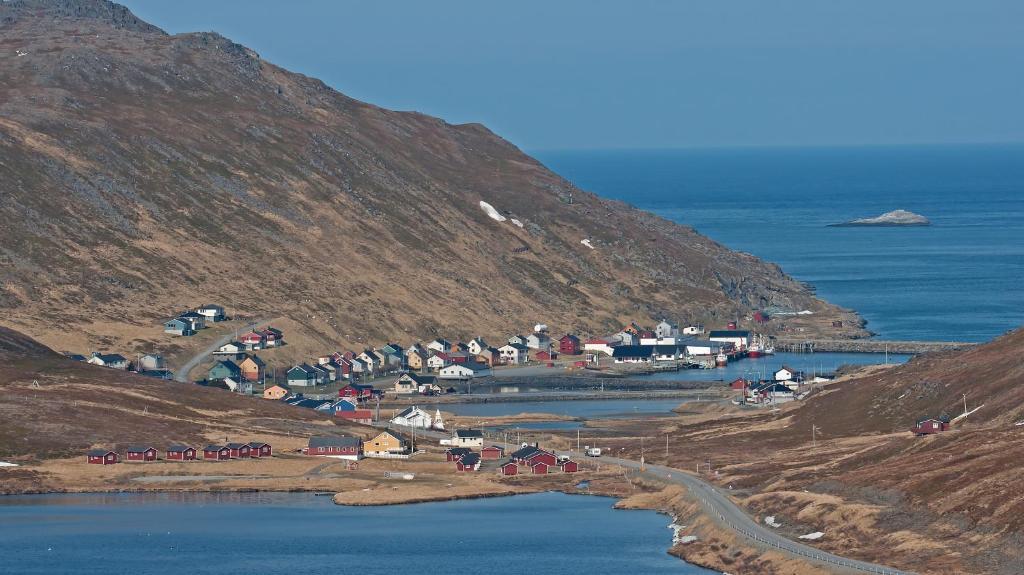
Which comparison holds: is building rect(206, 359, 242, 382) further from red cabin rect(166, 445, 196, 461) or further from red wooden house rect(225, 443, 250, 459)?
red cabin rect(166, 445, 196, 461)

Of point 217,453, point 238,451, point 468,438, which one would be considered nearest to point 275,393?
point 468,438

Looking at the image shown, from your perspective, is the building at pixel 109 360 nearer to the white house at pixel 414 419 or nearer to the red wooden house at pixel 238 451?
the white house at pixel 414 419

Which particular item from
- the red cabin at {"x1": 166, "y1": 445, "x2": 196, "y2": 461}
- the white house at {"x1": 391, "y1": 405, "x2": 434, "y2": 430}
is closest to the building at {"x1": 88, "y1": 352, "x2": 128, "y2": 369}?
the white house at {"x1": 391, "y1": 405, "x2": 434, "y2": 430}

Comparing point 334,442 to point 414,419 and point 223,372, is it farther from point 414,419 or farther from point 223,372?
point 223,372

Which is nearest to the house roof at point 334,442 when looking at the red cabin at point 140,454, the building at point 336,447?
the building at point 336,447

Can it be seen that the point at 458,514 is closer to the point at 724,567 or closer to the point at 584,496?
the point at 584,496

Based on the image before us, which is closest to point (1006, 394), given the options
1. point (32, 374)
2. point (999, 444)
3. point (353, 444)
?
point (999, 444)
